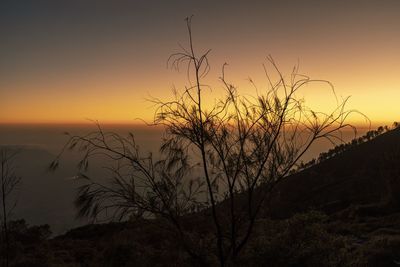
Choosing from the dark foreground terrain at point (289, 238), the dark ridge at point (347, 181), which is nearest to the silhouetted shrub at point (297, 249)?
the dark foreground terrain at point (289, 238)

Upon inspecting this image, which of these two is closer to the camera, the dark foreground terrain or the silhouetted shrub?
the silhouetted shrub

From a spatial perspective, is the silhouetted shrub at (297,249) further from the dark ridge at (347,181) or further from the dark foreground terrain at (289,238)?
the dark ridge at (347,181)

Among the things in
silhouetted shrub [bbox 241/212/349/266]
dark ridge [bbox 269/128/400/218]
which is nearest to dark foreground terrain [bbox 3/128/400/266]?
silhouetted shrub [bbox 241/212/349/266]

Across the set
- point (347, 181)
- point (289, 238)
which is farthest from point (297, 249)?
point (347, 181)

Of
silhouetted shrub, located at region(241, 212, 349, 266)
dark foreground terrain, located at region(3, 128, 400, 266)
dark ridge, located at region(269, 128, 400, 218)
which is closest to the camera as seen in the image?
silhouetted shrub, located at region(241, 212, 349, 266)

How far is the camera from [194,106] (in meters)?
9.95

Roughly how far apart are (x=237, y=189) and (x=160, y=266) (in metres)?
5.14

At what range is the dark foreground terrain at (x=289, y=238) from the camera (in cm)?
1351

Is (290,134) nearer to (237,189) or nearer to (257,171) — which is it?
(257,171)

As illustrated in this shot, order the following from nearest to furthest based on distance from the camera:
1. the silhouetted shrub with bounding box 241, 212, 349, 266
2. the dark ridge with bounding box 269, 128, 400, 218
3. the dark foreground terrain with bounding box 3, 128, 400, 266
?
the silhouetted shrub with bounding box 241, 212, 349, 266
the dark foreground terrain with bounding box 3, 128, 400, 266
the dark ridge with bounding box 269, 128, 400, 218

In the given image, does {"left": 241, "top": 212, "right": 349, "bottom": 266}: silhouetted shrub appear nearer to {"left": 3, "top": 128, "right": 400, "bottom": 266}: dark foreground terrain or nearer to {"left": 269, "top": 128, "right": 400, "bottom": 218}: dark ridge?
{"left": 3, "top": 128, "right": 400, "bottom": 266}: dark foreground terrain

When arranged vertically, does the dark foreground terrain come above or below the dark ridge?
below

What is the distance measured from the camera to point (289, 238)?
1439 cm

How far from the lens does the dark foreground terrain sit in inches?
532
